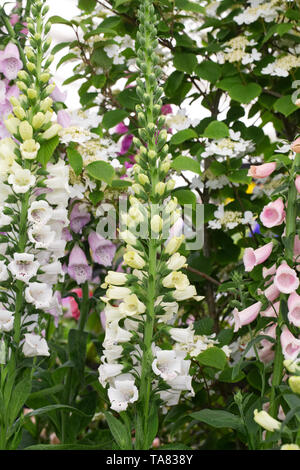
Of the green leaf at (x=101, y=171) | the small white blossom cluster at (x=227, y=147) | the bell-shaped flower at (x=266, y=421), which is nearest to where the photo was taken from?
the bell-shaped flower at (x=266, y=421)

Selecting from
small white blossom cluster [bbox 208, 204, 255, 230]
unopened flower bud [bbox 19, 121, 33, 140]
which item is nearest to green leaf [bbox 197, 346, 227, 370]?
small white blossom cluster [bbox 208, 204, 255, 230]

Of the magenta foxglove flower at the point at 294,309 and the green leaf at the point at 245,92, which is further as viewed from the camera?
the green leaf at the point at 245,92

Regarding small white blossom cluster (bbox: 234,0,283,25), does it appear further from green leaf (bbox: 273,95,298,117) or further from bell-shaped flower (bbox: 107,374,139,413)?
bell-shaped flower (bbox: 107,374,139,413)

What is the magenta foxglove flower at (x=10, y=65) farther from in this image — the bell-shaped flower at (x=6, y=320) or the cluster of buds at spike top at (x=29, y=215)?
the bell-shaped flower at (x=6, y=320)

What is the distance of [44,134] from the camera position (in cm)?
83

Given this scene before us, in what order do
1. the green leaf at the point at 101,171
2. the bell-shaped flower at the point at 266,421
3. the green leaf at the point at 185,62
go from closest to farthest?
1. the bell-shaped flower at the point at 266,421
2. the green leaf at the point at 101,171
3. the green leaf at the point at 185,62

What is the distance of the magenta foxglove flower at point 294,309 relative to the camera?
0.73m

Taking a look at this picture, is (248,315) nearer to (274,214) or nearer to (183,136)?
(274,214)

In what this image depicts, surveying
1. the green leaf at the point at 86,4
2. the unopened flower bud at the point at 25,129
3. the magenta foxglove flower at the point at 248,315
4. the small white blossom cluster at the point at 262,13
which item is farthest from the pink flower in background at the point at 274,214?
the green leaf at the point at 86,4

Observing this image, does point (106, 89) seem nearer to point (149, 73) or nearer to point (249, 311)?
point (149, 73)

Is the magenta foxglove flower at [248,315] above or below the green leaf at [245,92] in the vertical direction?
below

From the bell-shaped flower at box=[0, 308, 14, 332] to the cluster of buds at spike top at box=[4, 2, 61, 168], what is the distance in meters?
0.21

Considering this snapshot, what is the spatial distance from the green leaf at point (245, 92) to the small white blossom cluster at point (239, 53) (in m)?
0.04

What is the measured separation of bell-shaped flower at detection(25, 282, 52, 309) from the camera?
0.78m
